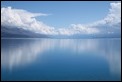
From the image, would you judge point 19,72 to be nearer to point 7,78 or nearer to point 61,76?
point 7,78

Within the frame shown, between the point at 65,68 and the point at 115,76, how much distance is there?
10.8 feet

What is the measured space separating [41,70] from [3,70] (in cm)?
210

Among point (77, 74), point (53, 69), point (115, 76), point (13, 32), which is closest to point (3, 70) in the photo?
point (53, 69)

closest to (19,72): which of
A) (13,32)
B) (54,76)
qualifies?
(54,76)

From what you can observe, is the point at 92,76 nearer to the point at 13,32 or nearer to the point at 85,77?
the point at 85,77

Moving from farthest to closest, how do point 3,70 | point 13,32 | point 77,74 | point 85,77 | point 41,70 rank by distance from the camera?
point 13,32 < point 41,70 < point 3,70 < point 77,74 < point 85,77

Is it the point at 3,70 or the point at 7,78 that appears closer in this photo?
the point at 7,78

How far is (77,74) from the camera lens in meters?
11.2

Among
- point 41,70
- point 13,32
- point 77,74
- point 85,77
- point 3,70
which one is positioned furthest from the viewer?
point 13,32

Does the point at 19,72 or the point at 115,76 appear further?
the point at 19,72

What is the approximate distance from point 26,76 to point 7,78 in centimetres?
87

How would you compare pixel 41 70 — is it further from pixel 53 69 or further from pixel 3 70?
pixel 3 70

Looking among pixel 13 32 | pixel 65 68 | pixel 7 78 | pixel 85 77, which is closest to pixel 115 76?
pixel 85 77

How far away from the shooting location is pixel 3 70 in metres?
12.0
